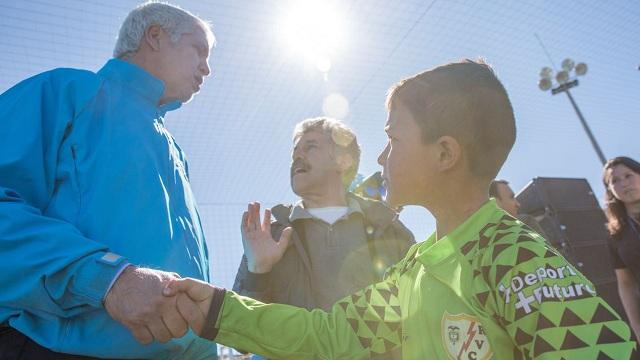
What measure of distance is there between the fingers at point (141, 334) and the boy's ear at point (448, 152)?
106 cm

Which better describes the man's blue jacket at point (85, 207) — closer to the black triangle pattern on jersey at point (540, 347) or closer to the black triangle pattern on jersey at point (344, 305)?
the black triangle pattern on jersey at point (344, 305)

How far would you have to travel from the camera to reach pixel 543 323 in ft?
2.79

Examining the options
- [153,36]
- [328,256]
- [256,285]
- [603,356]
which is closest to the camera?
[603,356]

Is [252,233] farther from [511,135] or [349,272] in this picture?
[511,135]

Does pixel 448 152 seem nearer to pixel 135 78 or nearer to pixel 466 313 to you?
pixel 466 313

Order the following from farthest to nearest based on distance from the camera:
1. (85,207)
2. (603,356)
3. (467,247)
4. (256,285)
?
1. (256,285)
2. (85,207)
3. (467,247)
4. (603,356)

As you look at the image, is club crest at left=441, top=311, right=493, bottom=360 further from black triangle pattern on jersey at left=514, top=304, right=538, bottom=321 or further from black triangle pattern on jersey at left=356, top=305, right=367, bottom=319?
black triangle pattern on jersey at left=356, top=305, right=367, bottom=319

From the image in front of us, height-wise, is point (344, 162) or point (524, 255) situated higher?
point (344, 162)

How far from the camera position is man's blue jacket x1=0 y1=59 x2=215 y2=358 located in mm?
1043

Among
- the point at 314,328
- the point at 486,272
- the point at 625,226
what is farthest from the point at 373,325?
the point at 625,226

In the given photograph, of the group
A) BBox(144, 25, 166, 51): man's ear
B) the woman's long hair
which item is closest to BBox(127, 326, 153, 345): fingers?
BBox(144, 25, 166, 51): man's ear

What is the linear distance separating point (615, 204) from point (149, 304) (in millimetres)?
4090

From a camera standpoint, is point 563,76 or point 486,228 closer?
point 486,228

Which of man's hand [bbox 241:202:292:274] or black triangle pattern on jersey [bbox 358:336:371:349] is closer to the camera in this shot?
black triangle pattern on jersey [bbox 358:336:371:349]
